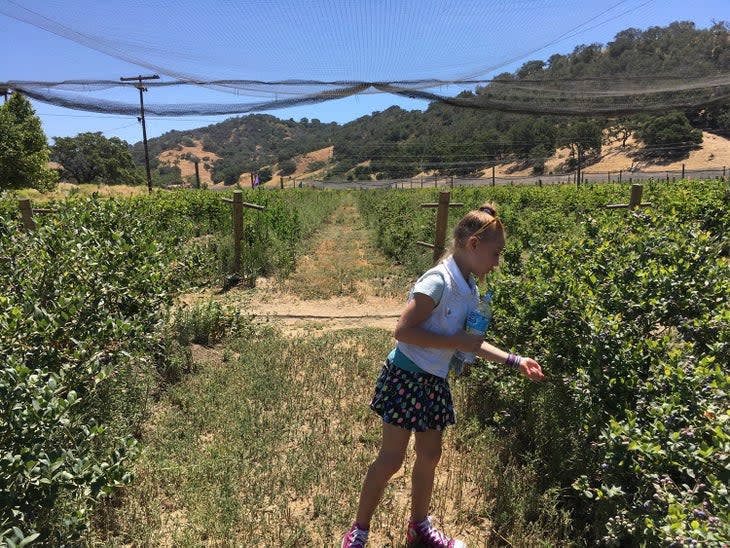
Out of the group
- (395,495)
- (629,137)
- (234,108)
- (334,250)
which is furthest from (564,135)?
(395,495)

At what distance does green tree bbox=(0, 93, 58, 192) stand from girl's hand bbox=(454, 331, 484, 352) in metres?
31.4

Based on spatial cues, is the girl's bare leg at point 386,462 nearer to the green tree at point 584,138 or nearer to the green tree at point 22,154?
the green tree at point 22,154

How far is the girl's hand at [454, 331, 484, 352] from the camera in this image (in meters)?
1.94

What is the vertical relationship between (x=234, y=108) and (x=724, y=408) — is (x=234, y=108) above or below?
above

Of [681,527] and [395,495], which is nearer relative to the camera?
[681,527]

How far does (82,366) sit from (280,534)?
1.33m

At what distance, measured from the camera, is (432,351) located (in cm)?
202

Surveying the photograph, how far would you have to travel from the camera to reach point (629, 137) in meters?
60.6

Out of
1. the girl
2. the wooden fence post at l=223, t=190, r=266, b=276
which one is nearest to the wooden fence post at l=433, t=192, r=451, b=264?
the wooden fence post at l=223, t=190, r=266, b=276

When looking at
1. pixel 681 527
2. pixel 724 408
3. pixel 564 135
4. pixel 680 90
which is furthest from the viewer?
pixel 564 135

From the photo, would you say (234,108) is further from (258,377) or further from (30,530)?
(30,530)

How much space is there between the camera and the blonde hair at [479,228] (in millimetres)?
1975

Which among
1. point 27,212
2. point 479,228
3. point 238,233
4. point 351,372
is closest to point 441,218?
point 351,372

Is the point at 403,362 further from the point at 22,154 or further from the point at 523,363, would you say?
the point at 22,154
